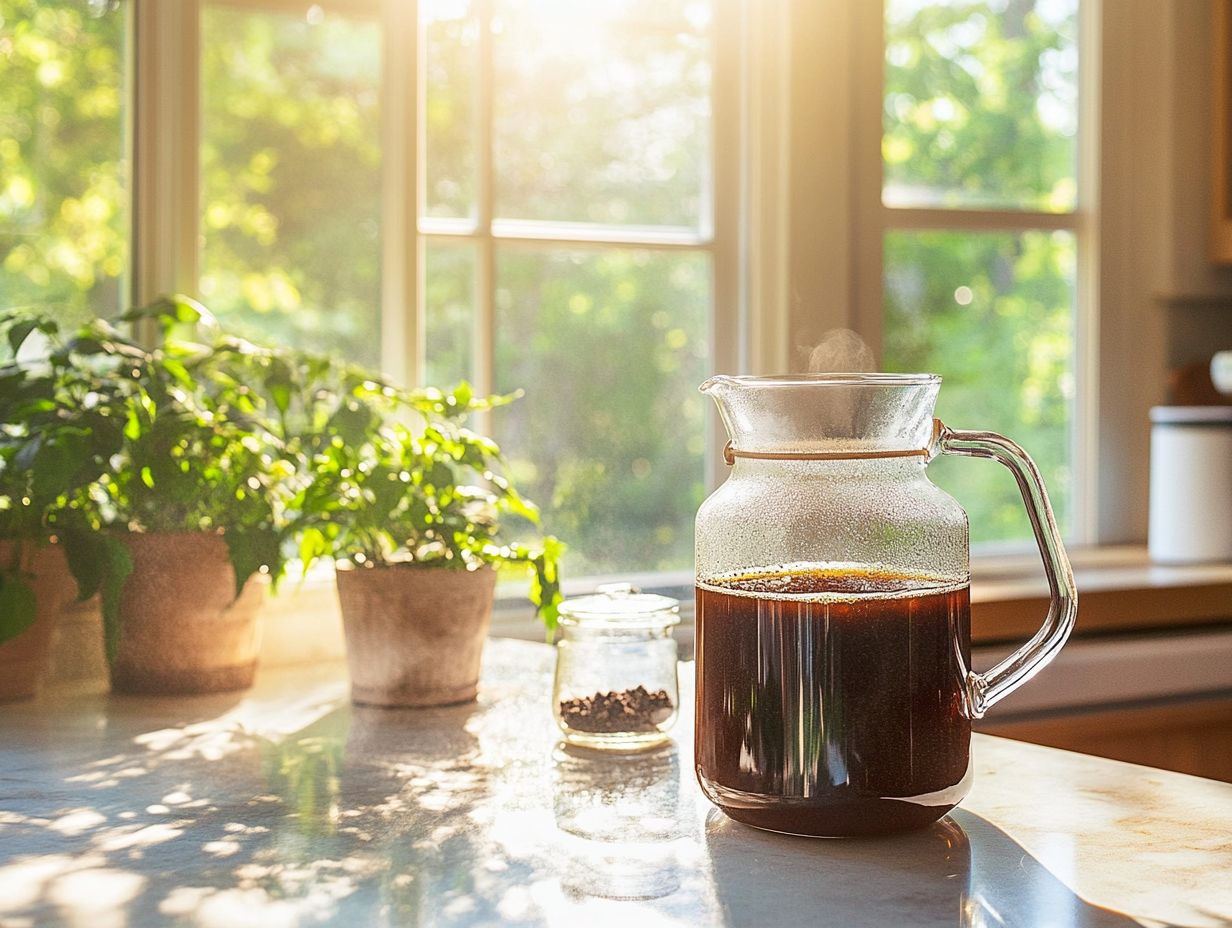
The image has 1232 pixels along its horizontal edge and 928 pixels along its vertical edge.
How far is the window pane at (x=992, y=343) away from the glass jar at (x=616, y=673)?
3.62 ft

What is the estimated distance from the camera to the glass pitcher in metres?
0.82

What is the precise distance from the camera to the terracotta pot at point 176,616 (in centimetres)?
128

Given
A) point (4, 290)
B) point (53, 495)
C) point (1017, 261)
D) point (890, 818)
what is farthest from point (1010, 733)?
point (4, 290)

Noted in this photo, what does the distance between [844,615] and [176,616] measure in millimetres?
735

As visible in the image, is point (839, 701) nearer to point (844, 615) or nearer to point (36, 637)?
point (844, 615)

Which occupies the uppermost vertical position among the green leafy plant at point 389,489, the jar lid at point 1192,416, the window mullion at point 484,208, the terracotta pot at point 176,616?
the window mullion at point 484,208

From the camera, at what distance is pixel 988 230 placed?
221 centimetres

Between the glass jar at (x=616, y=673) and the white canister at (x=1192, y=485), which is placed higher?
the white canister at (x=1192, y=485)

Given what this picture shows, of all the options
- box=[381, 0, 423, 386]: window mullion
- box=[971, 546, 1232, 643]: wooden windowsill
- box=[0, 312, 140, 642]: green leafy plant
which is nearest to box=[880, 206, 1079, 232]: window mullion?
box=[971, 546, 1232, 643]: wooden windowsill

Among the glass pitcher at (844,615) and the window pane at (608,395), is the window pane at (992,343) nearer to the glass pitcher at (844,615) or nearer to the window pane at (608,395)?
the window pane at (608,395)

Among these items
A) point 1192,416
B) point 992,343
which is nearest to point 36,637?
point 992,343

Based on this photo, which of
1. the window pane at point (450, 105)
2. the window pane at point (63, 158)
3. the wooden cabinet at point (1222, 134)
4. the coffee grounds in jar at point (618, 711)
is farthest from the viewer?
the wooden cabinet at point (1222, 134)

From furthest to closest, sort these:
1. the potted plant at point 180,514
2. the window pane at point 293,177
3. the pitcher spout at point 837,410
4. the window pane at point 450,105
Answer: the window pane at point 450,105 < the window pane at point 293,177 < the potted plant at point 180,514 < the pitcher spout at point 837,410

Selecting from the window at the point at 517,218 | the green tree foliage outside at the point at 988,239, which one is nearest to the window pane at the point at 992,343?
the green tree foliage outside at the point at 988,239
